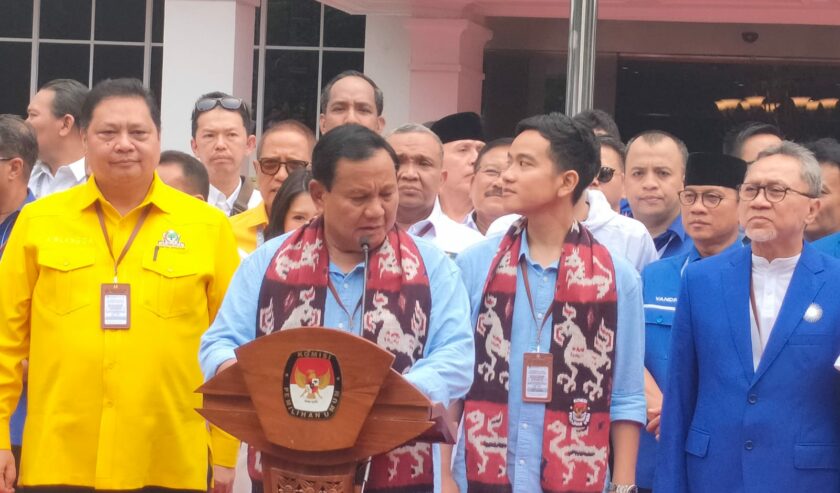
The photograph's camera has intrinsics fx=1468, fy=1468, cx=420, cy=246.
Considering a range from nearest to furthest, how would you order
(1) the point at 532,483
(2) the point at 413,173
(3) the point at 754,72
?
1. (1) the point at 532,483
2. (2) the point at 413,173
3. (3) the point at 754,72

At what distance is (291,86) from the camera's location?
16906 mm

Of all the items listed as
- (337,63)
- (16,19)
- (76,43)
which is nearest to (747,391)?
(337,63)

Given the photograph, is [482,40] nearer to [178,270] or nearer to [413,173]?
[413,173]

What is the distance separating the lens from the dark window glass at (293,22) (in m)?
16.8

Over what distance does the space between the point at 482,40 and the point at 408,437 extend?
1279cm

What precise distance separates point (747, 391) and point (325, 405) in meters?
1.77

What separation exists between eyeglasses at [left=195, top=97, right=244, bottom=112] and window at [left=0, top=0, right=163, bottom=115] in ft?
31.2

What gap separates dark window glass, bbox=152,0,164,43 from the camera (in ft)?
55.8

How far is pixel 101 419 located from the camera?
498 cm

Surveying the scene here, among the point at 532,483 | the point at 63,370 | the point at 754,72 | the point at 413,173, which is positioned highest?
the point at 754,72

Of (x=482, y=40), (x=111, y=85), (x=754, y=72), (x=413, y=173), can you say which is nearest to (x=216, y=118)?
(x=413, y=173)

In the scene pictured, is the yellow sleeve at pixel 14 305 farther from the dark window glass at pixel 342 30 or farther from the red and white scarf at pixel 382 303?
the dark window glass at pixel 342 30

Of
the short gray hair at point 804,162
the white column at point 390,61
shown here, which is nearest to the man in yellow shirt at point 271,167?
the short gray hair at point 804,162

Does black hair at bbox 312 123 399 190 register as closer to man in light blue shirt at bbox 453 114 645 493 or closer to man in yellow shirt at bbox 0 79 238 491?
man in light blue shirt at bbox 453 114 645 493
